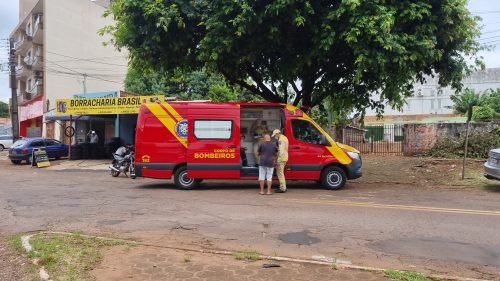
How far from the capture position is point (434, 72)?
14.0 m

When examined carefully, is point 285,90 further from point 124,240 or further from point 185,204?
point 124,240

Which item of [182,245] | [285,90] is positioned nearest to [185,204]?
[182,245]

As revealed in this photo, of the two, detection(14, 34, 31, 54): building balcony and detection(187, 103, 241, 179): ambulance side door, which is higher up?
detection(14, 34, 31, 54): building balcony

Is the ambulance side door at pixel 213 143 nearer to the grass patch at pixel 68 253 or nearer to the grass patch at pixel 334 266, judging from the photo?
the grass patch at pixel 68 253

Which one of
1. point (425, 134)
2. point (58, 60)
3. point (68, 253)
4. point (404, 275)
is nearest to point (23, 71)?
point (58, 60)

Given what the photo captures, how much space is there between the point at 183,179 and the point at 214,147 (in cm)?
127

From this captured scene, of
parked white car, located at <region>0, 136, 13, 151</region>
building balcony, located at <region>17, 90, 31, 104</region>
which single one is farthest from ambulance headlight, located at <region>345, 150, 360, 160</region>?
building balcony, located at <region>17, 90, 31, 104</region>

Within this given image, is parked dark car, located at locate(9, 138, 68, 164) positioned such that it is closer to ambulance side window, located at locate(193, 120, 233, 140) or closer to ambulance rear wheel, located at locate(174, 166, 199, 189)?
ambulance rear wheel, located at locate(174, 166, 199, 189)

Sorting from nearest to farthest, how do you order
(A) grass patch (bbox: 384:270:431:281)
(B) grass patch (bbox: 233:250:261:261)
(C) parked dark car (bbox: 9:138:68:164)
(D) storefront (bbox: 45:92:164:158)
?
(A) grass patch (bbox: 384:270:431:281)
(B) grass patch (bbox: 233:250:261:261)
(D) storefront (bbox: 45:92:164:158)
(C) parked dark car (bbox: 9:138:68:164)

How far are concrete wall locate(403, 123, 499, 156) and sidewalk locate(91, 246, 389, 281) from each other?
1780 cm

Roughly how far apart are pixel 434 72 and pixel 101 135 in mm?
21273

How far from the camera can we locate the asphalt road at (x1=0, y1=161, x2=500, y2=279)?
5.93m

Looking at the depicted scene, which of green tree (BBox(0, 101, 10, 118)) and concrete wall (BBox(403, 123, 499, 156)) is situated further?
green tree (BBox(0, 101, 10, 118))

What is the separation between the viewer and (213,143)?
1204 centimetres
